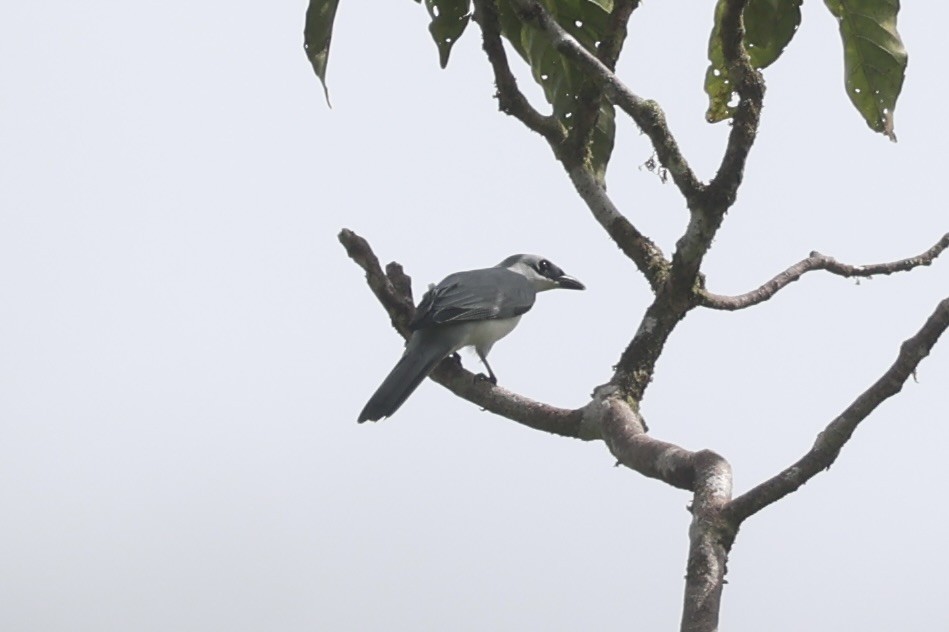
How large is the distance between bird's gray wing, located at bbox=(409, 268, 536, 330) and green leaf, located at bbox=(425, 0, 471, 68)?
1615 mm

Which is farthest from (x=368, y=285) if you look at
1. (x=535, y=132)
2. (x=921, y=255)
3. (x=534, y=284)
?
(x=534, y=284)

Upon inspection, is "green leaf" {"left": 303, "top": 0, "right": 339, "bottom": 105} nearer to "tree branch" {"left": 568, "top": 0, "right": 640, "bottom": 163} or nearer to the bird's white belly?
"tree branch" {"left": 568, "top": 0, "right": 640, "bottom": 163}

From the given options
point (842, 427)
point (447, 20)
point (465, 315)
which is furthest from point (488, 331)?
point (842, 427)

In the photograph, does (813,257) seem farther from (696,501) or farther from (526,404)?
(696,501)

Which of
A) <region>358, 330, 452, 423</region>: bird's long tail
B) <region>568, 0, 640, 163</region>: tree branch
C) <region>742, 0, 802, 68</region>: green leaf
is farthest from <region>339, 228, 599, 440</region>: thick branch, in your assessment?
<region>742, 0, 802, 68</region>: green leaf

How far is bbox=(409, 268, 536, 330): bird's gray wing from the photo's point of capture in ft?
24.2

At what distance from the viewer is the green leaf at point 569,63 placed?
18.4 ft

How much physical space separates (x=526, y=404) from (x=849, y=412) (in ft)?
5.57

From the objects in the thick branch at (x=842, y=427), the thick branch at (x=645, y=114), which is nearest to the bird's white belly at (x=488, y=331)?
the thick branch at (x=645, y=114)

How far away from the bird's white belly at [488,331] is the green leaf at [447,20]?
227 centimetres

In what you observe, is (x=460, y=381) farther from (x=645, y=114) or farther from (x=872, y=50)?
(x=872, y=50)

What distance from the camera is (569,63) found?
562 cm

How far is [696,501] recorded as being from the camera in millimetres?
3467

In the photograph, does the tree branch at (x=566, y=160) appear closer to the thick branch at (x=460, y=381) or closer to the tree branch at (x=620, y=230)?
the tree branch at (x=620, y=230)
